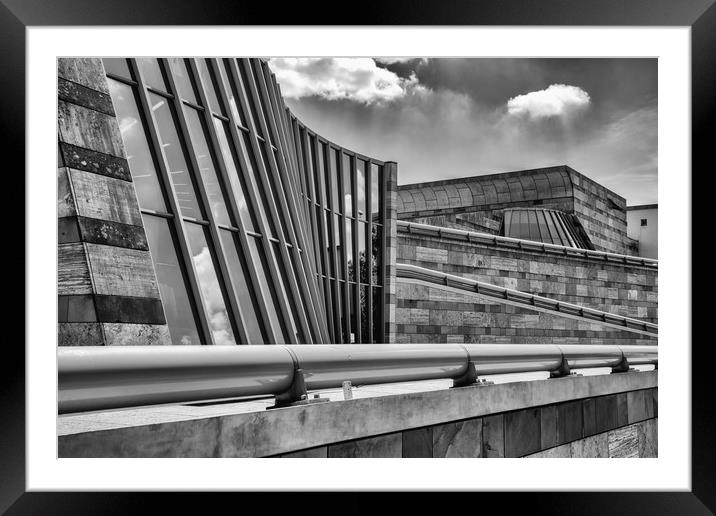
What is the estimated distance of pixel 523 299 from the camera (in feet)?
72.0

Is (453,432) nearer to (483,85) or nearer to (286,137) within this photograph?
(286,137)

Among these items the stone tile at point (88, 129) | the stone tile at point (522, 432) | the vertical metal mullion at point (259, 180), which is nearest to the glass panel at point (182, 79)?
the vertical metal mullion at point (259, 180)

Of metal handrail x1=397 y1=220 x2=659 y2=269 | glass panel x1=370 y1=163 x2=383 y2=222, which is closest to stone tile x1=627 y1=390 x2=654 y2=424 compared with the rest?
glass panel x1=370 y1=163 x2=383 y2=222

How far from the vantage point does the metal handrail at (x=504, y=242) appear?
21859 mm

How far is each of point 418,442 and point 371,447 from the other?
0.66m

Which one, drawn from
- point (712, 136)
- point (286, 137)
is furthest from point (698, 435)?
point (286, 137)

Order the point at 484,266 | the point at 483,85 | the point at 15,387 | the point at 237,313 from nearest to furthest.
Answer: the point at 15,387 → the point at 237,313 → the point at 484,266 → the point at 483,85

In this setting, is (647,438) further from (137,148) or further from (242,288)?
(137,148)

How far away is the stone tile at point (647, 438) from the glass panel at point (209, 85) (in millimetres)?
7952

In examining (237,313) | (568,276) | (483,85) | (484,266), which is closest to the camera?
(237,313)

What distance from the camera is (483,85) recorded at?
3981cm

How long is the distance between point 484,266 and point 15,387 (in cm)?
1962

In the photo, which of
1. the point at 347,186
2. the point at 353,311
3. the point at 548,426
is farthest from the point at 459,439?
the point at 347,186
